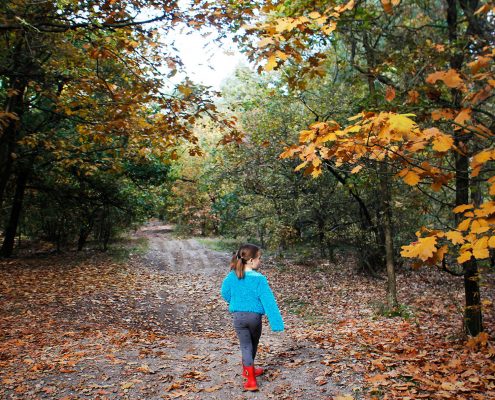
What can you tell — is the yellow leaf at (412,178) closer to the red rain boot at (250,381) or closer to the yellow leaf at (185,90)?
the red rain boot at (250,381)

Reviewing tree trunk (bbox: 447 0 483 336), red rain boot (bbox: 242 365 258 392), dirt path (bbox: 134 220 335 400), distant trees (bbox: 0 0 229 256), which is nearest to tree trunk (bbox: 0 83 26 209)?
distant trees (bbox: 0 0 229 256)

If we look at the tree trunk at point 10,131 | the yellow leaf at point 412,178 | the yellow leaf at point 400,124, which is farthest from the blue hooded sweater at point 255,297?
the tree trunk at point 10,131

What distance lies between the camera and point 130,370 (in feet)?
18.3

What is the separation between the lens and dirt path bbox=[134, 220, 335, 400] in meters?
4.83

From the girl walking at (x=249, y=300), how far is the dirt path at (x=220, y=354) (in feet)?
1.34

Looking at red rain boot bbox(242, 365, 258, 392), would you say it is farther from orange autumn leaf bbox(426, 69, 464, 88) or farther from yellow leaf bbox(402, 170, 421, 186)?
orange autumn leaf bbox(426, 69, 464, 88)

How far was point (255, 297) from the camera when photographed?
4.71 meters

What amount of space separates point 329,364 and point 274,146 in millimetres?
10810

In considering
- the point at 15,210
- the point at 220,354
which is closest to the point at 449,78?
the point at 220,354

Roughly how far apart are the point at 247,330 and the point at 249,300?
14.1 inches

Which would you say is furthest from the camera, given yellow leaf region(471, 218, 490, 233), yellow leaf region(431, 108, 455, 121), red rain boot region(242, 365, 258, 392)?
red rain boot region(242, 365, 258, 392)

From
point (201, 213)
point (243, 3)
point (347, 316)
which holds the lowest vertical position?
point (347, 316)

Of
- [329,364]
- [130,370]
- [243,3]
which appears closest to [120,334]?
[130,370]

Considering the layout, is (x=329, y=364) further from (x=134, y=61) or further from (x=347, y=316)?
(x=134, y=61)
